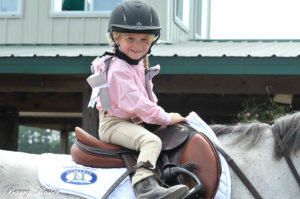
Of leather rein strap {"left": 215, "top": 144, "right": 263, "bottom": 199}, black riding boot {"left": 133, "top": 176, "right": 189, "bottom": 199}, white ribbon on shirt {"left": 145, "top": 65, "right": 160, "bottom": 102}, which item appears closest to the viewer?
black riding boot {"left": 133, "top": 176, "right": 189, "bottom": 199}

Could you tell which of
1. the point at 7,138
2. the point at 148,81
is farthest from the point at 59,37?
the point at 148,81

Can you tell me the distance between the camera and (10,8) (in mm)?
11492

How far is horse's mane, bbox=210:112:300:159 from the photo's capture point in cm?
339

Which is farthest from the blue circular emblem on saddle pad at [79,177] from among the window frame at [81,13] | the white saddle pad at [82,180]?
the window frame at [81,13]

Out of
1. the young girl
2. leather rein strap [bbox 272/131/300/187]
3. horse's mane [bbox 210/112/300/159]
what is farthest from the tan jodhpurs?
leather rein strap [bbox 272/131/300/187]

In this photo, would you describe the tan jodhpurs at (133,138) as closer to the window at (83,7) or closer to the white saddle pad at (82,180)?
the white saddle pad at (82,180)

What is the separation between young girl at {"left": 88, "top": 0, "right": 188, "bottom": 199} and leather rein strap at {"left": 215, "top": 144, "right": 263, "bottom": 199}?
35 centimetres

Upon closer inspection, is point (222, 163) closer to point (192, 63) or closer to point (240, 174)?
point (240, 174)

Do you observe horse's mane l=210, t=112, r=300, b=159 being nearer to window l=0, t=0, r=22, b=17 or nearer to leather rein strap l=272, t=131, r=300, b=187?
leather rein strap l=272, t=131, r=300, b=187

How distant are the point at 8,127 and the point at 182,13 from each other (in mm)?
4243

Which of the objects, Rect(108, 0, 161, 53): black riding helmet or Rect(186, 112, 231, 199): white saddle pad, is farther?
Rect(108, 0, 161, 53): black riding helmet

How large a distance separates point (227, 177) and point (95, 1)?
8.34 meters

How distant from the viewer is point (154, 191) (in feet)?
10.3

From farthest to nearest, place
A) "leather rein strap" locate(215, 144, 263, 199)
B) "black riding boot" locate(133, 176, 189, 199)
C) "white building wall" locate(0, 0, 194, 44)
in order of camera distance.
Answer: "white building wall" locate(0, 0, 194, 44) < "leather rein strap" locate(215, 144, 263, 199) < "black riding boot" locate(133, 176, 189, 199)
